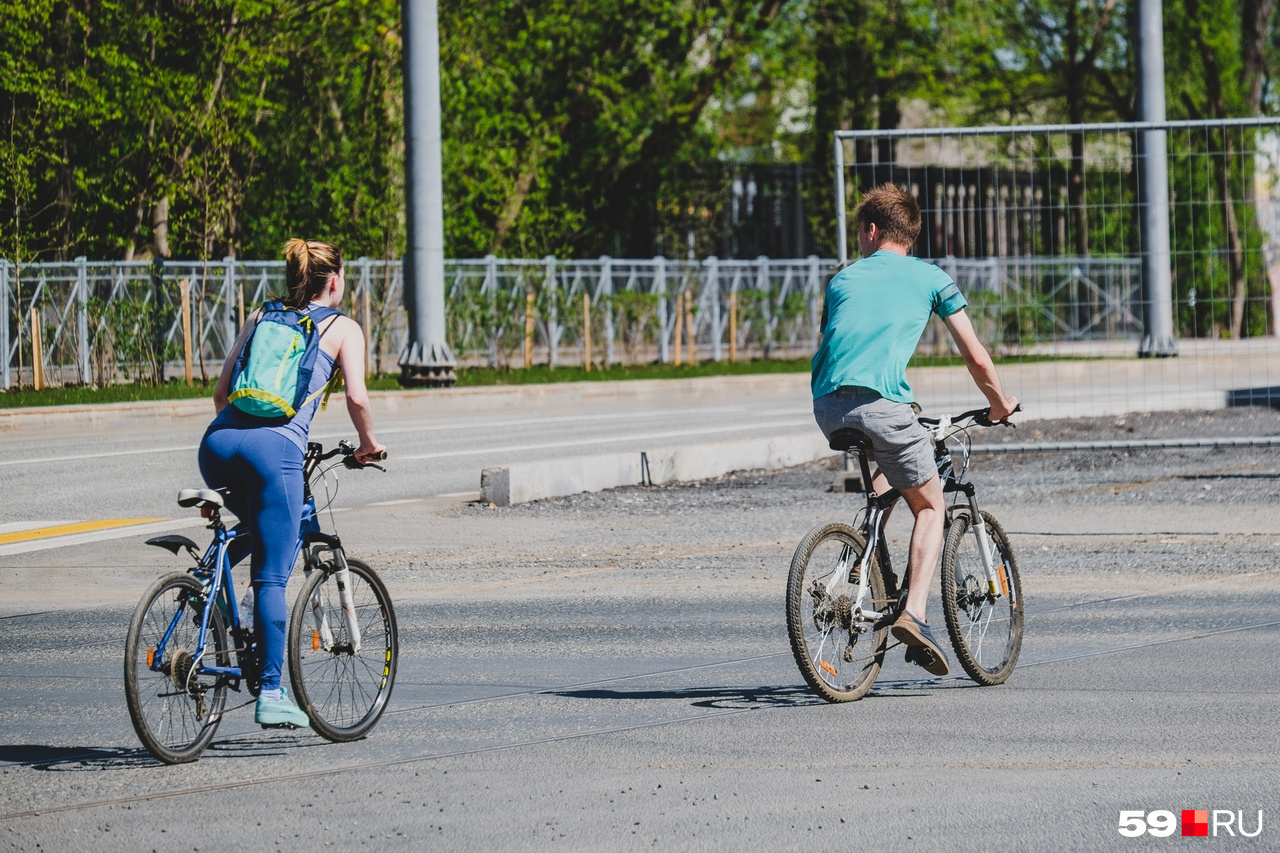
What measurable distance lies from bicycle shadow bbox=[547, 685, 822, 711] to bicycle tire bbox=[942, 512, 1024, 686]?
62 cm

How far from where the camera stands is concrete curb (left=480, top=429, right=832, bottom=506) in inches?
515

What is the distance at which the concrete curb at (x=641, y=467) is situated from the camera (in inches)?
515

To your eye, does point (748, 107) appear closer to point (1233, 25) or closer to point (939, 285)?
point (1233, 25)

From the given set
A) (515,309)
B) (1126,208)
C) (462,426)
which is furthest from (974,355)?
(515,309)

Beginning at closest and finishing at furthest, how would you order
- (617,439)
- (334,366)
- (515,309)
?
(334,366), (617,439), (515,309)

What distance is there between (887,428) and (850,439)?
144mm

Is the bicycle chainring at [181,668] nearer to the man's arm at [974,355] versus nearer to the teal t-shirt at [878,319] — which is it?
the teal t-shirt at [878,319]

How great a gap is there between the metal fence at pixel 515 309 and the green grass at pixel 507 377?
18.2 inches

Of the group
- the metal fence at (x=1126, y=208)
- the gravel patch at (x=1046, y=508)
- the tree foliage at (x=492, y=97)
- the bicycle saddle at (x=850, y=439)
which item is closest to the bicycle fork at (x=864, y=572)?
the bicycle saddle at (x=850, y=439)

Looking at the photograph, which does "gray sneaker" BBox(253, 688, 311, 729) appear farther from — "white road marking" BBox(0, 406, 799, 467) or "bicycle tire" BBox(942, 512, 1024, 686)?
"white road marking" BBox(0, 406, 799, 467)

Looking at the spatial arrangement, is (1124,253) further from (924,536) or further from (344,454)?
(344,454)

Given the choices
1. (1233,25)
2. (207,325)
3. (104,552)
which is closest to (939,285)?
(104,552)

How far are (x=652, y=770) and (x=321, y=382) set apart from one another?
1.66 m

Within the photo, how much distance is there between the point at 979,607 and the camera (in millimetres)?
6996
